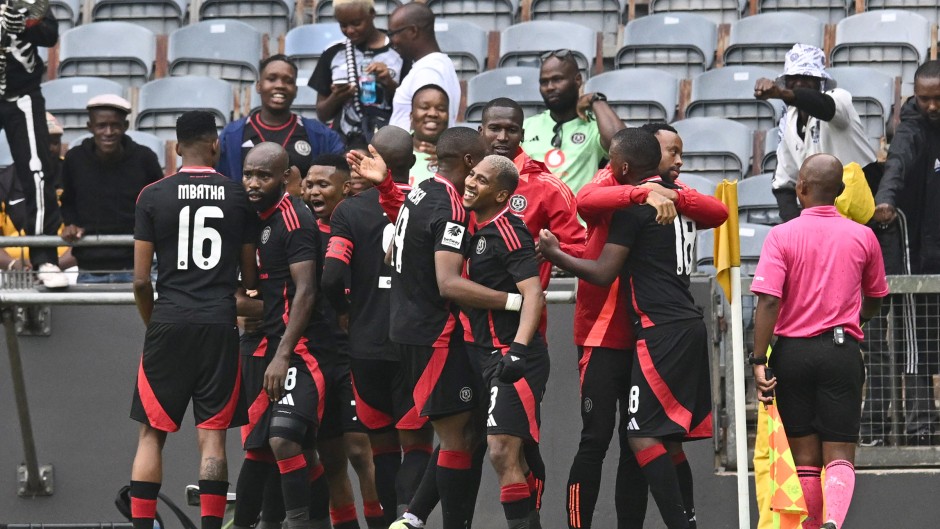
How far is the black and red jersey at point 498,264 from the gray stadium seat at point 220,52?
19.5 feet

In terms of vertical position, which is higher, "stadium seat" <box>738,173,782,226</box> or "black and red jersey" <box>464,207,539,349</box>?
"stadium seat" <box>738,173,782,226</box>

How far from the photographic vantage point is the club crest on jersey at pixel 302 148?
8.38 metres

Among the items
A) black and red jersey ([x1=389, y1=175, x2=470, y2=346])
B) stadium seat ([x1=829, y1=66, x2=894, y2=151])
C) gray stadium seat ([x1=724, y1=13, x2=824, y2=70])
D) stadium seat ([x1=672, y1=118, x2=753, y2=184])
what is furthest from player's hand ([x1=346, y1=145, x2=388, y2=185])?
gray stadium seat ([x1=724, y1=13, x2=824, y2=70])

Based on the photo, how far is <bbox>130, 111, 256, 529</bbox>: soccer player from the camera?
674 cm

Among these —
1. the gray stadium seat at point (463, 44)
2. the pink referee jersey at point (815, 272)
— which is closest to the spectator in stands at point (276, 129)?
the pink referee jersey at point (815, 272)

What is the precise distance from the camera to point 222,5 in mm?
12461

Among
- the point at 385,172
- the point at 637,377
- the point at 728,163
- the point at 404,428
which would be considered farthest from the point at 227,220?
the point at 728,163

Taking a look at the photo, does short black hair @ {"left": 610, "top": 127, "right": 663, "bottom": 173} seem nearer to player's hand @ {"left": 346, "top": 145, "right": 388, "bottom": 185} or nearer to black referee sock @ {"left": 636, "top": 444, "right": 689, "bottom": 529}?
player's hand @ {"left": 346, "top": 145, "right": 388, "bottom": 185}

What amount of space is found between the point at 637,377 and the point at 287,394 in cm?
175

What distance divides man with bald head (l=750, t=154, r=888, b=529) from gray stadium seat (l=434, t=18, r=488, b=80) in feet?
17.4

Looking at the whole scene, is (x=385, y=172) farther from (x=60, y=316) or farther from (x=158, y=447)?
(x=60, y=316)

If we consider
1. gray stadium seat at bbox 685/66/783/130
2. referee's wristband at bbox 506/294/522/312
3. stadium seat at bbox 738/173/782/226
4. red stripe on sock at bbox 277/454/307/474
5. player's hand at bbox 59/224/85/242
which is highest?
gray stadium seat at bbox 685/66/783/130

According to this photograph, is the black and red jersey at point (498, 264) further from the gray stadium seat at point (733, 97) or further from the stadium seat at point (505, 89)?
the gray stadium seat at point (733, 97)

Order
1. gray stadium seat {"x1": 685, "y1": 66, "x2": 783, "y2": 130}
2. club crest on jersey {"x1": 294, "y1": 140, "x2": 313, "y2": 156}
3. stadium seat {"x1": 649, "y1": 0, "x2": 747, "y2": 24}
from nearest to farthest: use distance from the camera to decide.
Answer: club crest on jersey {"x1": 294, "y1": 140, "x2": 313, "y2": 156}, gray stadium seat {"x1": 685, "y1": 66, "x2": 783, "y2": 130}, stadium seat {"x1": 649, "y1": 0, "x2": 747, "y2": 24}
